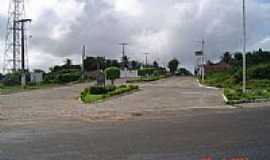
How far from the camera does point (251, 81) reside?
5444 centimetres

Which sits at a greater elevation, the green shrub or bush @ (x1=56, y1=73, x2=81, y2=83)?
bush @ (x1=56, y1=73, x2=81, y2=83)

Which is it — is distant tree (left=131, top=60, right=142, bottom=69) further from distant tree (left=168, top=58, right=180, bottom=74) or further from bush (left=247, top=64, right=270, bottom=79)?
bush (left=247, top=64, right=270, bottom=79)

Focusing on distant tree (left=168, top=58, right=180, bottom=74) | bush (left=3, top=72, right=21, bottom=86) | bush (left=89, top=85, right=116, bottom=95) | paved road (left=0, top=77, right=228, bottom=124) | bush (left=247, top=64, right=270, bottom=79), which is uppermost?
distant tree (left=168, top=58, right=180, bottom=74)

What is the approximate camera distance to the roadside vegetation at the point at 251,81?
30683 millimetres

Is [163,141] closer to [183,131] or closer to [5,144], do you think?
[183,131]

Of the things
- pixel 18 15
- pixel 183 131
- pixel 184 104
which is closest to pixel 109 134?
pixel 183 131

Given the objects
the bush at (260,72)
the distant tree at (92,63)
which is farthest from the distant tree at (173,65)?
the bush at (260,72)

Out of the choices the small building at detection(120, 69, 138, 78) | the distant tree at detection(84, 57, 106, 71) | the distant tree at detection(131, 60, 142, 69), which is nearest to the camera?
the small building at detection(120, 69, 138, 78)

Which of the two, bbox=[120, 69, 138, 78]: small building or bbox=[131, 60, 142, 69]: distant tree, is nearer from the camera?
bbox=[120, 69, 138, 78]: small building

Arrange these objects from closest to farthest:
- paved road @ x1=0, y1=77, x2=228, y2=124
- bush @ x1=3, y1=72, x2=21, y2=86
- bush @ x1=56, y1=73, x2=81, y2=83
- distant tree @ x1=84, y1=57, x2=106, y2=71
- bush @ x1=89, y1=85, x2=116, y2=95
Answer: paved road @ x1=0, y1=77, x2=228, y2=124
bush @ x1=89, y1=85, x2=116, y2=95
bush @ x1=3, y1=72, x2=21, y2=86
bush @ x1=56, y1=73, x2=81, y2=83
distant tree @ x1=84, y1=57, x2=106, y2=71

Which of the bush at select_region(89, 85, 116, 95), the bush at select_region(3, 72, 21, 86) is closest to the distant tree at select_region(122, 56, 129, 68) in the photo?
the bush at select_region(3, 72, 21, 86)

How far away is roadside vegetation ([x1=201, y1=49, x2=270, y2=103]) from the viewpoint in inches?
1208

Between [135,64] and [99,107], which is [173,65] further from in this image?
[99,107]

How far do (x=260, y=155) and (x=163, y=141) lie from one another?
299cm
